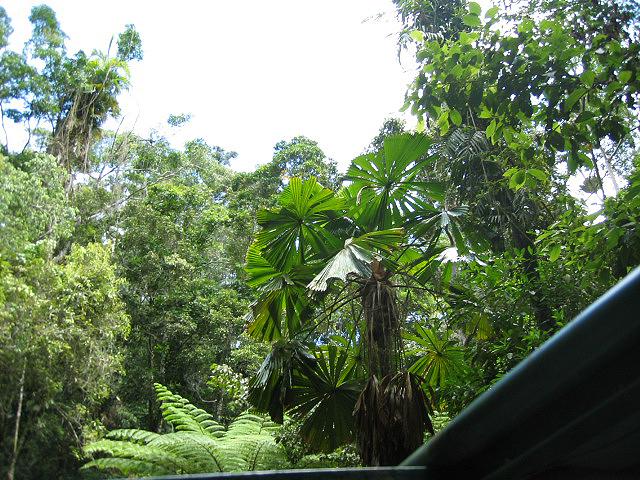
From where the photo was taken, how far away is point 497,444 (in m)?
0.39

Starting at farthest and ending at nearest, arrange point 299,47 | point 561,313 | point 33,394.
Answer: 1. point 299,47
2. point 33,394
3. point 561,313

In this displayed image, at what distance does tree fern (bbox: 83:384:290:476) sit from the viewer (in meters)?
4.12

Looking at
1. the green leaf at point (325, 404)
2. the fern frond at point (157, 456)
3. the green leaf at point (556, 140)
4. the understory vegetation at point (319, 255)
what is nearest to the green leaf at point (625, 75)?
the understory vegetation at point (319, 255)

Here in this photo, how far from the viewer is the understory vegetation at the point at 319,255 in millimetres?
2084

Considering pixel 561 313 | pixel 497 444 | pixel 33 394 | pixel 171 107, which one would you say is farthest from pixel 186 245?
pixel 497 444

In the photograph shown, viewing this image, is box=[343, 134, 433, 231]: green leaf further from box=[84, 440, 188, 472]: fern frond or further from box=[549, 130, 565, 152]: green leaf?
box=[84, 440, 188, 472]: fern frond

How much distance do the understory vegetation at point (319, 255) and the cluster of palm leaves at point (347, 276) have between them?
1cm

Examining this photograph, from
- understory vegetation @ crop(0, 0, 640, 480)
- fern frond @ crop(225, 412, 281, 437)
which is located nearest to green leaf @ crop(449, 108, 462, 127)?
understory vegetation @ crop(0, 0, 640, 480)

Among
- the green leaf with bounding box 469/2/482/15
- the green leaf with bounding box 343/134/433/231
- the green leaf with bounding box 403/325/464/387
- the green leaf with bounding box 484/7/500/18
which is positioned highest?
the green leaf with bounding box 343/134/433/231

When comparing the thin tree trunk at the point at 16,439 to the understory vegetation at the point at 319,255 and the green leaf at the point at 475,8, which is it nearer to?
the understory vegetation at the point at 319,255

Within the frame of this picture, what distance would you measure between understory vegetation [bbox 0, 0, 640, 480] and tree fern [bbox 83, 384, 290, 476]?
0.02 m

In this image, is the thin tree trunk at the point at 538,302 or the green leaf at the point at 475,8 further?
the thin tree trunk at the point at 538,302

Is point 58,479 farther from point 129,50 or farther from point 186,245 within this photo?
point 129,50

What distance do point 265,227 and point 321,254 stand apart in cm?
43
